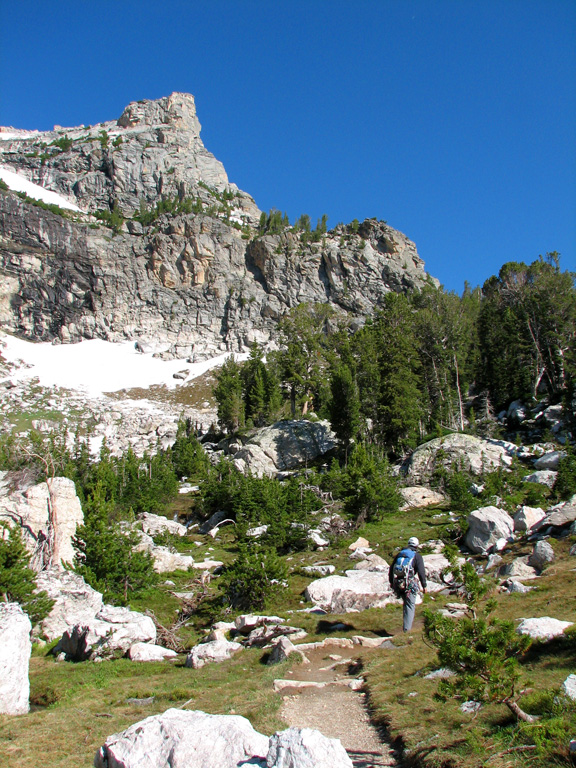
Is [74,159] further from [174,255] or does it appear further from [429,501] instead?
[429,501]

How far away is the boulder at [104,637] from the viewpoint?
1299 centimetres

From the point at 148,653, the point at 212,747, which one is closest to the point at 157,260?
the point at 148,653

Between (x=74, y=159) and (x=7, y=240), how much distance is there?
5657cm

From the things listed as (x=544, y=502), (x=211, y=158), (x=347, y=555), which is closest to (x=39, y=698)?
(x=347, y=555)

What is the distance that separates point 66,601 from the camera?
16531 millimetres

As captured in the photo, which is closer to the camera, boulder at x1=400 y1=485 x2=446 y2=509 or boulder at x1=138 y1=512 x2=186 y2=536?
boulder at x1=400 y1=485 x2=446 y2=509

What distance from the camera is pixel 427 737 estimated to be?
5.94 m

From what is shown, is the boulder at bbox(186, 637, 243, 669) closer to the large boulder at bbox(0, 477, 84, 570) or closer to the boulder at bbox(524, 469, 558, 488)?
the large boulder at bbox(0, 477, 84, 570)

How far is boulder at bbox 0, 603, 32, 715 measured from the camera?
914cm

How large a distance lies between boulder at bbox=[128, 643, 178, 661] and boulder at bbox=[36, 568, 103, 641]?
3500 mm

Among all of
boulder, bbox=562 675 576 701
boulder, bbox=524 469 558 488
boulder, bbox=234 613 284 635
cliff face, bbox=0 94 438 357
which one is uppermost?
cliff face, bbox=0 94 438 357

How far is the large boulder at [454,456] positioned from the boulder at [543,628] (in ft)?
79.1

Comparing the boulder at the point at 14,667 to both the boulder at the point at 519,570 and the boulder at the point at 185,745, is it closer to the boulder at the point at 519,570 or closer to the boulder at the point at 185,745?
the boulder at the point at 185,745

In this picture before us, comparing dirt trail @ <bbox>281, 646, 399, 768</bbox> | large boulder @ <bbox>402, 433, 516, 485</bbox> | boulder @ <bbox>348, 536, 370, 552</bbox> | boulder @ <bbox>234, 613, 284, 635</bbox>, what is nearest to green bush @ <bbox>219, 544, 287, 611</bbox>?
boulder @ <bbox>234, 613, 284, 635</bbox>
